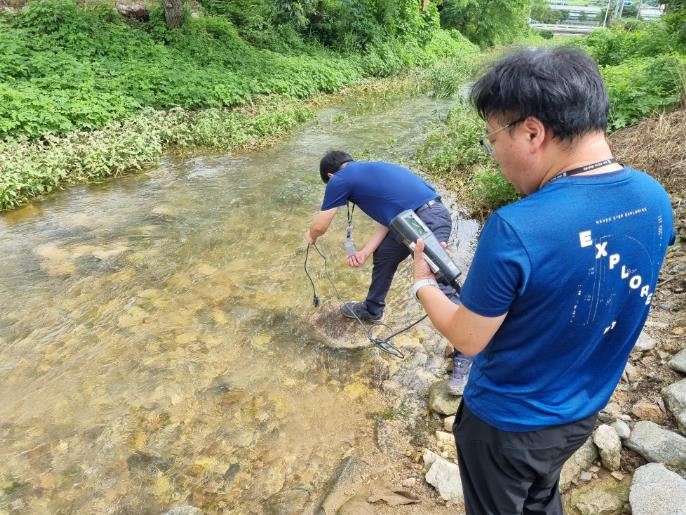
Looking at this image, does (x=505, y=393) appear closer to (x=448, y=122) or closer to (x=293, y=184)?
(x=293, y=184)

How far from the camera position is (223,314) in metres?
4.55

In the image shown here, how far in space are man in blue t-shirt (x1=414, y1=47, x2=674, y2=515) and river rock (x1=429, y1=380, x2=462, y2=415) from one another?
5.71 feet

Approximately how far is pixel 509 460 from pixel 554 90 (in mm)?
1125

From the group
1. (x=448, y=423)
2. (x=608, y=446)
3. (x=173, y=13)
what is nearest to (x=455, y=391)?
(x=448, y=423)

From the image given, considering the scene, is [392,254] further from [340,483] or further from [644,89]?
[644,89]

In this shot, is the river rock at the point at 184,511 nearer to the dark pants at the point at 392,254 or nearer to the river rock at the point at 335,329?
the river rock at the point at 335,329

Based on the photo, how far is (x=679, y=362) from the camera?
2.88m

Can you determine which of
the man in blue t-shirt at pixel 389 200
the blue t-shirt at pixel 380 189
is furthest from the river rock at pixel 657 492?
the blue t-shirt at pixel 380 189

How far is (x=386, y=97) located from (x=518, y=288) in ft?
47.8

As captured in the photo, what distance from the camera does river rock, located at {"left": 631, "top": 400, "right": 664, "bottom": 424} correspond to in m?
2.63

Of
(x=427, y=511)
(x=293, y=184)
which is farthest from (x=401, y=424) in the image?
(x=293, y=184)

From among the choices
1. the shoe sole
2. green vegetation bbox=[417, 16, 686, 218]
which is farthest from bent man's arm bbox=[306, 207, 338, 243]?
green vegetation bbox=[417, 16, 686, 218]

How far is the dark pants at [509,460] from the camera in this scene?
1.45m

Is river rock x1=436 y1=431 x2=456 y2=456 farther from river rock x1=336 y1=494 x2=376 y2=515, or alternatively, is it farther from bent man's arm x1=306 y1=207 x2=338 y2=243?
bent man's arm x1=306 y1=207 x2=338 y2=243
